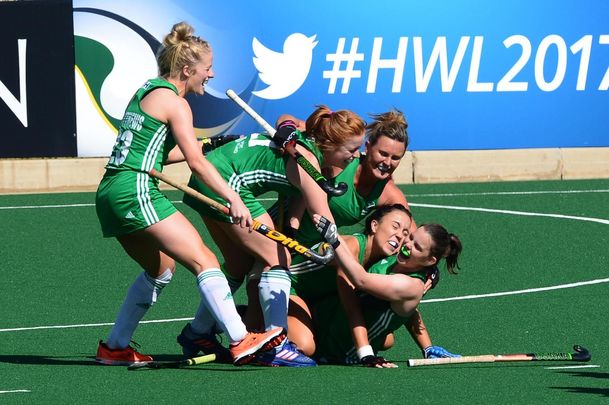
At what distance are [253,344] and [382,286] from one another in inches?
28.8

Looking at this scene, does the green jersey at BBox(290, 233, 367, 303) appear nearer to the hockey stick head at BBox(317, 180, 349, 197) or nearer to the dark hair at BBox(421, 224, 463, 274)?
the hockey stick head at BBox(317, 180, 349, 197)

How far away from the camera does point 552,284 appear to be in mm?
10734

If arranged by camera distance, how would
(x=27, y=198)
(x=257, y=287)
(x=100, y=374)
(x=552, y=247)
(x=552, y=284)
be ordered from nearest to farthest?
(x=100, y=374), (x=257, y=287), (x=552, y=284), (x=552, y=247), (x=27, y=198)

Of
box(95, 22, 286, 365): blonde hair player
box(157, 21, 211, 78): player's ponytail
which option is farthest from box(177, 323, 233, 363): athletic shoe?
box(157, 21, 211, 78): player's ponytail

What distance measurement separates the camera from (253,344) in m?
7.66

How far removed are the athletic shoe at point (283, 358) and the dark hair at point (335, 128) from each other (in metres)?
1.08

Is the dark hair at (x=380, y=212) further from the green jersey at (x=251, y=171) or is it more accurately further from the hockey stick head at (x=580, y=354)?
the hockey stick head at (x=580, y=354)

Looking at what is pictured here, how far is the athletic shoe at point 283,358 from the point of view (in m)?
7.86

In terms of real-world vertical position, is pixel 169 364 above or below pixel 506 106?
below

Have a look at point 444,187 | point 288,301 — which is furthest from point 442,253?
point 444,187

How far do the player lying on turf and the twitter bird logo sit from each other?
808cm

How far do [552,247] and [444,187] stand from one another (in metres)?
4.01

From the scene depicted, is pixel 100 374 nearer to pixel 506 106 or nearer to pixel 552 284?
pixel 552 284

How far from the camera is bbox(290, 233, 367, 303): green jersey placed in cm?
824
